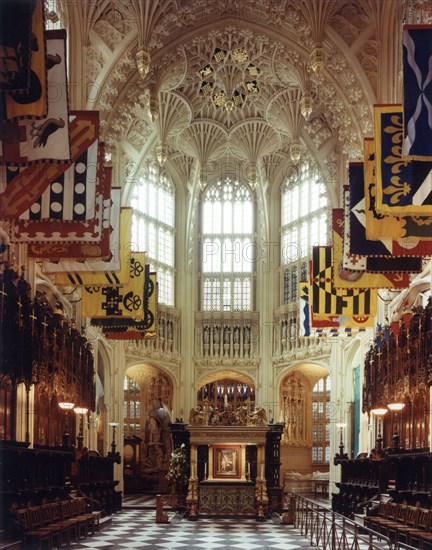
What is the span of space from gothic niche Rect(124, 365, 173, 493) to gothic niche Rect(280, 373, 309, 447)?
5.55m

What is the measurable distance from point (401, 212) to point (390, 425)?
12.7 metres

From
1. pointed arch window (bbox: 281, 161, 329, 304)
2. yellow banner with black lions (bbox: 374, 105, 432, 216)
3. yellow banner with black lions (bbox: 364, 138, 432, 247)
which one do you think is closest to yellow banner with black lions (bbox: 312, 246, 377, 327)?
yellow banner with black lions (bbox: 364, 138, 432, 247)

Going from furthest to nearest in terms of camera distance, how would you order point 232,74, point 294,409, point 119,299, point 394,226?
1. point 294,409
2. point 232,74
3. point 119,299
4. point 394,226

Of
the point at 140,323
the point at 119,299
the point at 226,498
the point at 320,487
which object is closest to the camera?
the point at 119,299

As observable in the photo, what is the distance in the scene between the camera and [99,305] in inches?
941

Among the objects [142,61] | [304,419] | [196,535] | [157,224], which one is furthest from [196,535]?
[157,224]

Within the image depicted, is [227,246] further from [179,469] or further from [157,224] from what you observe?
[179,469]

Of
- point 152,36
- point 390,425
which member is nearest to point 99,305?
point 390,425

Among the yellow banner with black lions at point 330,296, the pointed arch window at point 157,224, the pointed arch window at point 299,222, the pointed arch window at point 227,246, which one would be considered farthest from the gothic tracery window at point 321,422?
the yellow banner with black lions at point 330,296

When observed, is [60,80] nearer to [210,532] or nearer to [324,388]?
[210,532]

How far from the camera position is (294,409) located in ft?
139

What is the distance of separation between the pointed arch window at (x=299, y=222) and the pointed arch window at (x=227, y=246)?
199 centimetres

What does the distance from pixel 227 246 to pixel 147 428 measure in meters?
10.1

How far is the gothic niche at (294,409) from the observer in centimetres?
4172
